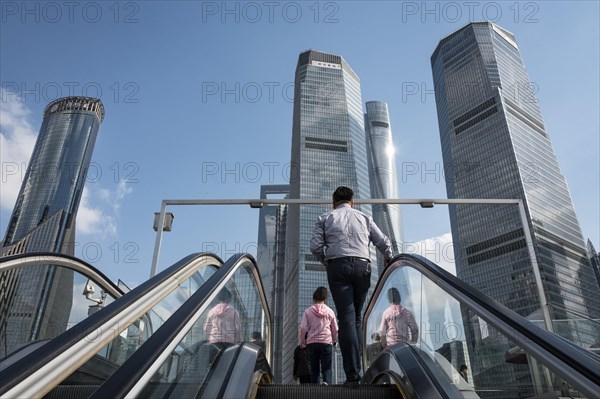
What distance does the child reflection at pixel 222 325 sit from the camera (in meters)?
3.02

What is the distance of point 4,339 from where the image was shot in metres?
4.84

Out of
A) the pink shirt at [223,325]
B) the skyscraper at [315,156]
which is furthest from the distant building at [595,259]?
the pink shirt at [223,325]

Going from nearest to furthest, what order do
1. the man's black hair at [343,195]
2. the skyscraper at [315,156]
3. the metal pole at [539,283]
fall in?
the man's black hair at [343,195] < the metal pole at [539,283] < the skyscraper at [315,156]

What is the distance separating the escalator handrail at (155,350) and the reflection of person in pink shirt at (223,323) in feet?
0.84

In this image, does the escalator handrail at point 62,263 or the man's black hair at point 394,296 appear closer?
the escalator handrail at point 62,263

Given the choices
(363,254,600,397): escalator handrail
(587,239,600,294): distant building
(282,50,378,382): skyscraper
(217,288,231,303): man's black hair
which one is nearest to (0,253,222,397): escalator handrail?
(217,288,231,303): man's black hair

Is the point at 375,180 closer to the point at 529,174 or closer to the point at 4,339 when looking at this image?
the point at 529,174

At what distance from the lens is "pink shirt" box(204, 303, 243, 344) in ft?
9.94

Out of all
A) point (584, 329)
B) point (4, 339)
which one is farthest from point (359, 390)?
point (584, 329)

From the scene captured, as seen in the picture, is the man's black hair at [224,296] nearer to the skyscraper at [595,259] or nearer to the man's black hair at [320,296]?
the man's black hair at [320,296]

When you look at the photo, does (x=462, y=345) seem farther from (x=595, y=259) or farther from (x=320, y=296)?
(x=595, y=259)

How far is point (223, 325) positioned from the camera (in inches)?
135

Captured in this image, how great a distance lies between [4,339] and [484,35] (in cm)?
A: 12520

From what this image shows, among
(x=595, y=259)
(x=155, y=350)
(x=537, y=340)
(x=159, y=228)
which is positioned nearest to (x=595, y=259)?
(x=595, y=259)
